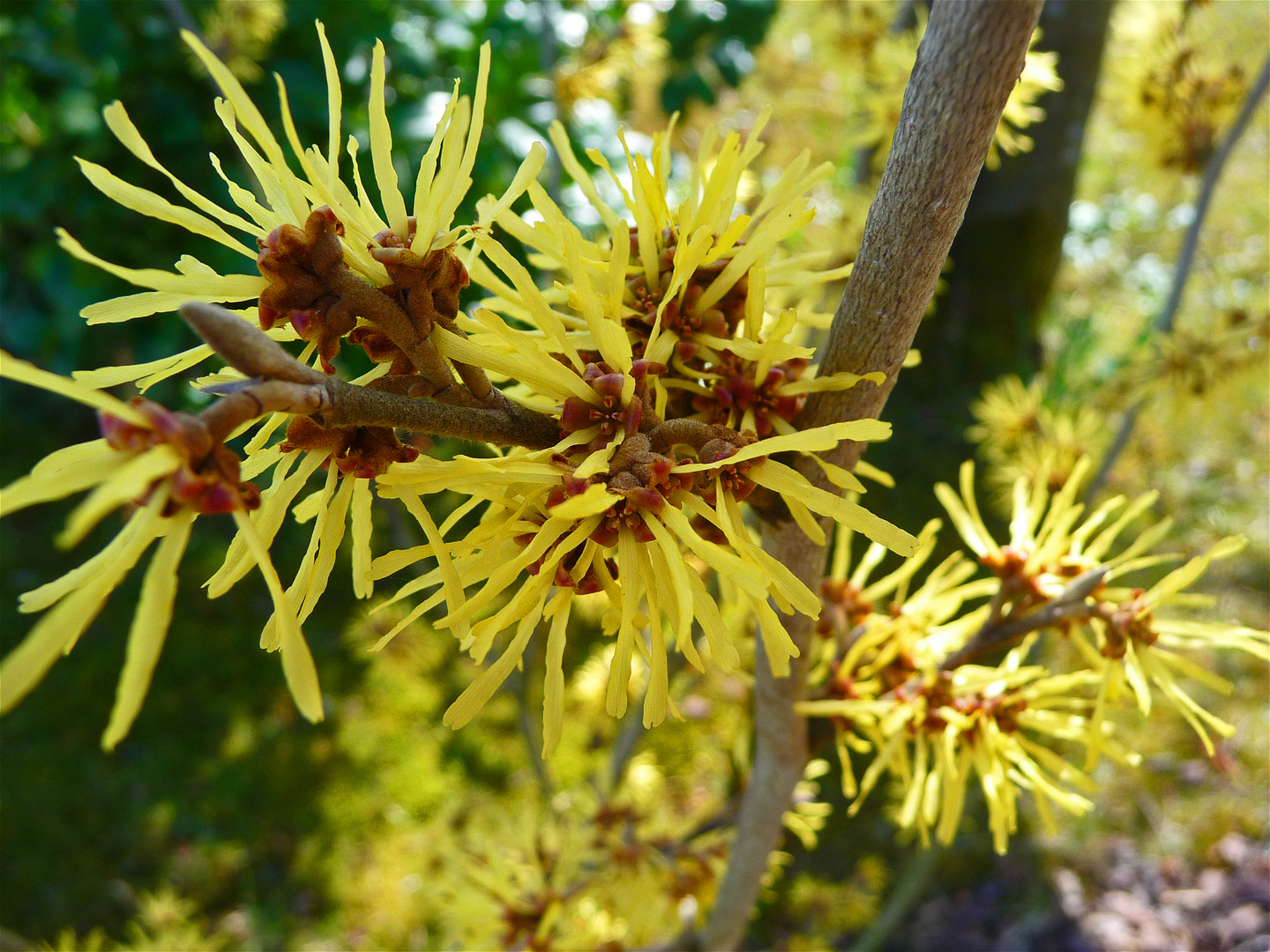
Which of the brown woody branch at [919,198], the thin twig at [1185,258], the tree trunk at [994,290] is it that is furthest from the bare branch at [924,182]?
the tree trunk at [994,290]

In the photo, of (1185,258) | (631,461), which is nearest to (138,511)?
(631,461)

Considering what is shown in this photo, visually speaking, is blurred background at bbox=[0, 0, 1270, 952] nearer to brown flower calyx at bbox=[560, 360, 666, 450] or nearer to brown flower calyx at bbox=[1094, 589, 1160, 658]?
brown flower calyx at bbox=[1094, 589, 1160, 658]

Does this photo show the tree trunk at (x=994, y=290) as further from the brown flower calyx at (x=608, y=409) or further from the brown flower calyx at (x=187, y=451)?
the brown flower calyx at (x=187, y=451)

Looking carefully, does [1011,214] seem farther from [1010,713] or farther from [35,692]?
[35,692]

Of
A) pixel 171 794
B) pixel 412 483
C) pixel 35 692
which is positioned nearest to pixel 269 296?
pixel 412 483

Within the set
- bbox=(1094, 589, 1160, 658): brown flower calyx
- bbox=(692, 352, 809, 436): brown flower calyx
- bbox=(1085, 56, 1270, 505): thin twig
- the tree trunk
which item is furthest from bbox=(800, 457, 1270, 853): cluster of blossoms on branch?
the tree trunk
